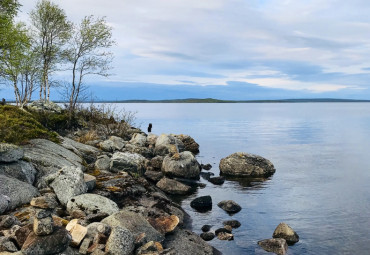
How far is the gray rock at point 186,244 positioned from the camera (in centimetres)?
1202

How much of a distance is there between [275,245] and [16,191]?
10.1 meters

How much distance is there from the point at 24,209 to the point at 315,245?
11.6m

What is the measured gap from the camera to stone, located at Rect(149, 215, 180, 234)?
12453 millimetres

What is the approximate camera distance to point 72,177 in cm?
1357

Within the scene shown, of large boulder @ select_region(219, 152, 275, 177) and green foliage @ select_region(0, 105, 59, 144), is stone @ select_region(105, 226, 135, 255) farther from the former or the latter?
large boulder @ select_region(219, 152, 275, 177)

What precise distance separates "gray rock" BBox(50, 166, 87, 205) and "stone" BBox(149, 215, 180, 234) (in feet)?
10.3

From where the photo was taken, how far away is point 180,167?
88.1 feet

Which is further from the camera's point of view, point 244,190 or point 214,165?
point 214,165

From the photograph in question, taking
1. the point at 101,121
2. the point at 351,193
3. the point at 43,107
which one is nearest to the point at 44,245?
the point at 351,193

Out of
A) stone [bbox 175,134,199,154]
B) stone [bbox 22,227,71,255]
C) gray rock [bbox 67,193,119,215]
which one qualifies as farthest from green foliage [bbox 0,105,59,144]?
stone [bbox 175,134,199,154]

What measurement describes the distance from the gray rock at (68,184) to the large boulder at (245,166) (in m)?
17.5

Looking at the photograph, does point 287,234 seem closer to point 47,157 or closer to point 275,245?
point 275,245

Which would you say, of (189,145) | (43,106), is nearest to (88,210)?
(43,106)

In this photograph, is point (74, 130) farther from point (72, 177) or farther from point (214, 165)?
Result: point (72, 177)
